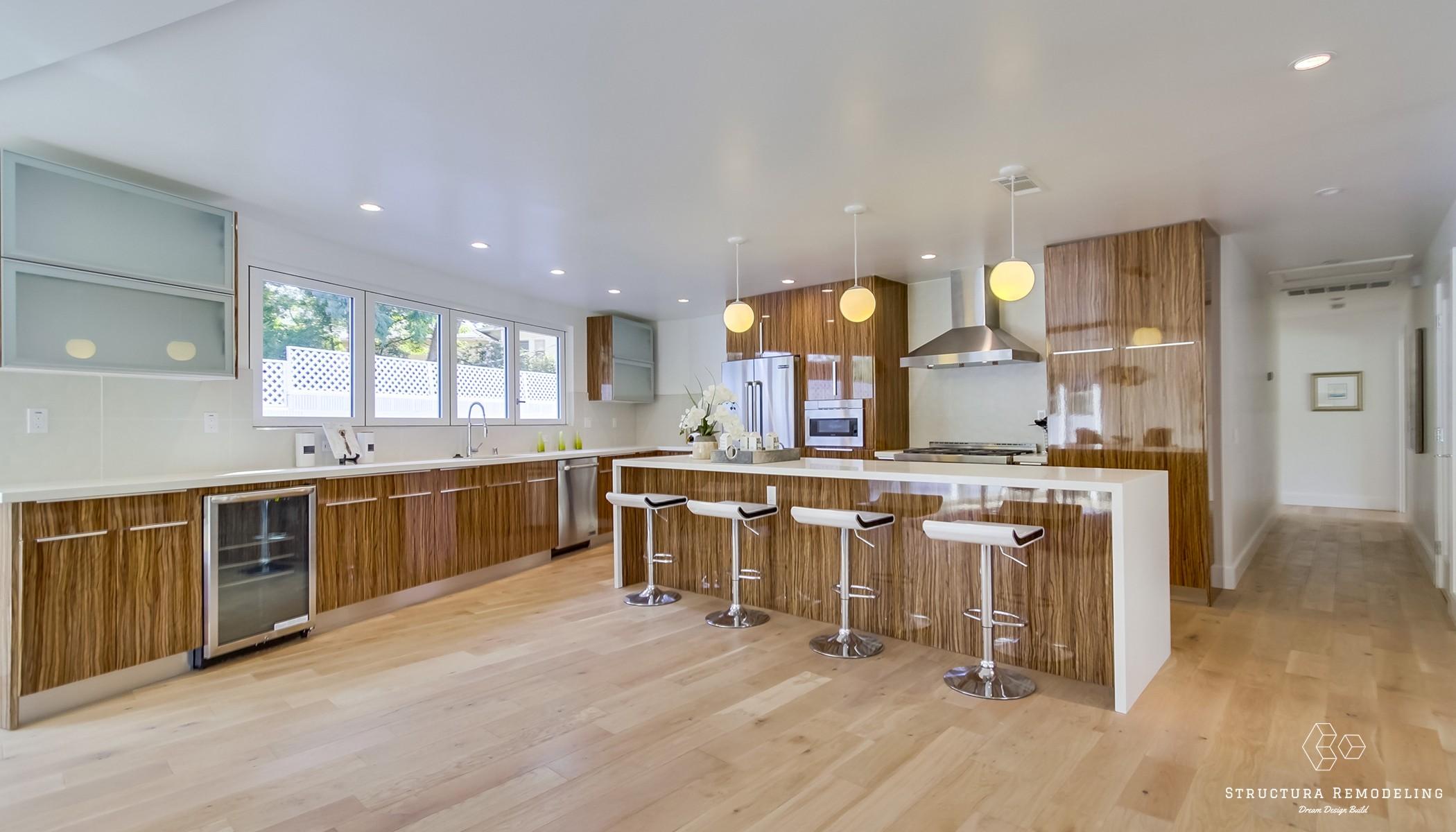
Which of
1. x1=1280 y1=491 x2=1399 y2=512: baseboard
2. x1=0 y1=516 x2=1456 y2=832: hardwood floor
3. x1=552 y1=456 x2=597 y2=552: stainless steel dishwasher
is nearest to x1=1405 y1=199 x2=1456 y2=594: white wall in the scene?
x1=1280 y1=491 x2=1399 y2=512: baseboard

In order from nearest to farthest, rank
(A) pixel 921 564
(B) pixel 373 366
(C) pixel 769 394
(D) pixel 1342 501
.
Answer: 1. (A) pixel 921 564
2. (B) pixel 373 366
3. (C) pixel 769 394
4. (D) pixel 1342 501

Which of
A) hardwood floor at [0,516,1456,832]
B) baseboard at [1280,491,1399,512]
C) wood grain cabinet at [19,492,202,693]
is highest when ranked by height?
wood grain cabinet at [19,492,202,693]

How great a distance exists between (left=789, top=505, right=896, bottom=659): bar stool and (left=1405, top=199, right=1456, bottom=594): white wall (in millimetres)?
3301

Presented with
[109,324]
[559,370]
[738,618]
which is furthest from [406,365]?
[738,618]

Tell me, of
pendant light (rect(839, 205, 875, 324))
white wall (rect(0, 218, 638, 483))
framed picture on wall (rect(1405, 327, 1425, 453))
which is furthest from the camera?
framed picture on wall (rect(1405, 327, 1425, 453))

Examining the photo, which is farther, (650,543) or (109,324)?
(650,543)

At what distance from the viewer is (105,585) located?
284 cm

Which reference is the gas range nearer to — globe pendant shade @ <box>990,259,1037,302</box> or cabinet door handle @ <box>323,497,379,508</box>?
globe pendant shade @ <box>990,259,1037,302</box>

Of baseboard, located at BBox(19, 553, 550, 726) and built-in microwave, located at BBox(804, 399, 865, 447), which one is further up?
built-in microwave, located at BBox(804, 399, 865, 447)

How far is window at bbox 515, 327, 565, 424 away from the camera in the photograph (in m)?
6.15

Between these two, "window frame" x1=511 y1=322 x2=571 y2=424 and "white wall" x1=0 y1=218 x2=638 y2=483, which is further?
"window frame" x1=511 y1=322 x2=571 y2=424

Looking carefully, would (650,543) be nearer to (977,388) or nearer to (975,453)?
(975,453)

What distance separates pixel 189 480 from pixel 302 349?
1.45 m

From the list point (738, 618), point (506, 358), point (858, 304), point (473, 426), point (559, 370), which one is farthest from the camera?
point (559, 370)
